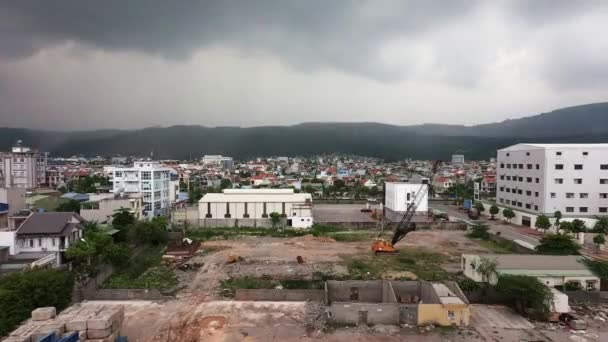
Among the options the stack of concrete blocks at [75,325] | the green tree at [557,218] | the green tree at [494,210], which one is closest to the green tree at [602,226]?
the green tree at [557,218]

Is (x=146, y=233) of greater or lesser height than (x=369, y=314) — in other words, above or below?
above

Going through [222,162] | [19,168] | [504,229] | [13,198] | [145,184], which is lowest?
[504,229]

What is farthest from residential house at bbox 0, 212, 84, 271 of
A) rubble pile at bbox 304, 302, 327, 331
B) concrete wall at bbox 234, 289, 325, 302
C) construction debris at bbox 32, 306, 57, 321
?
rubble pile at bbox 304, 302, 327, 331

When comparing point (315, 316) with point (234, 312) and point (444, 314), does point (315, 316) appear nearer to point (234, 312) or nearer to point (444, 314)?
point (234, 312)

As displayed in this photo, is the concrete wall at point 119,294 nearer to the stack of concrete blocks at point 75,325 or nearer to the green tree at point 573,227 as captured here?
the stack of concrete blocks at point 75,325

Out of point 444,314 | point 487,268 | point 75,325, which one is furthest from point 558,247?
point 75,325

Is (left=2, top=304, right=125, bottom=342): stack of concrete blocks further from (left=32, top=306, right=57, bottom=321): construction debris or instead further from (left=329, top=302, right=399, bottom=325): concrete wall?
(left=329, top=302, right=399, bottom=325): concrete wall
